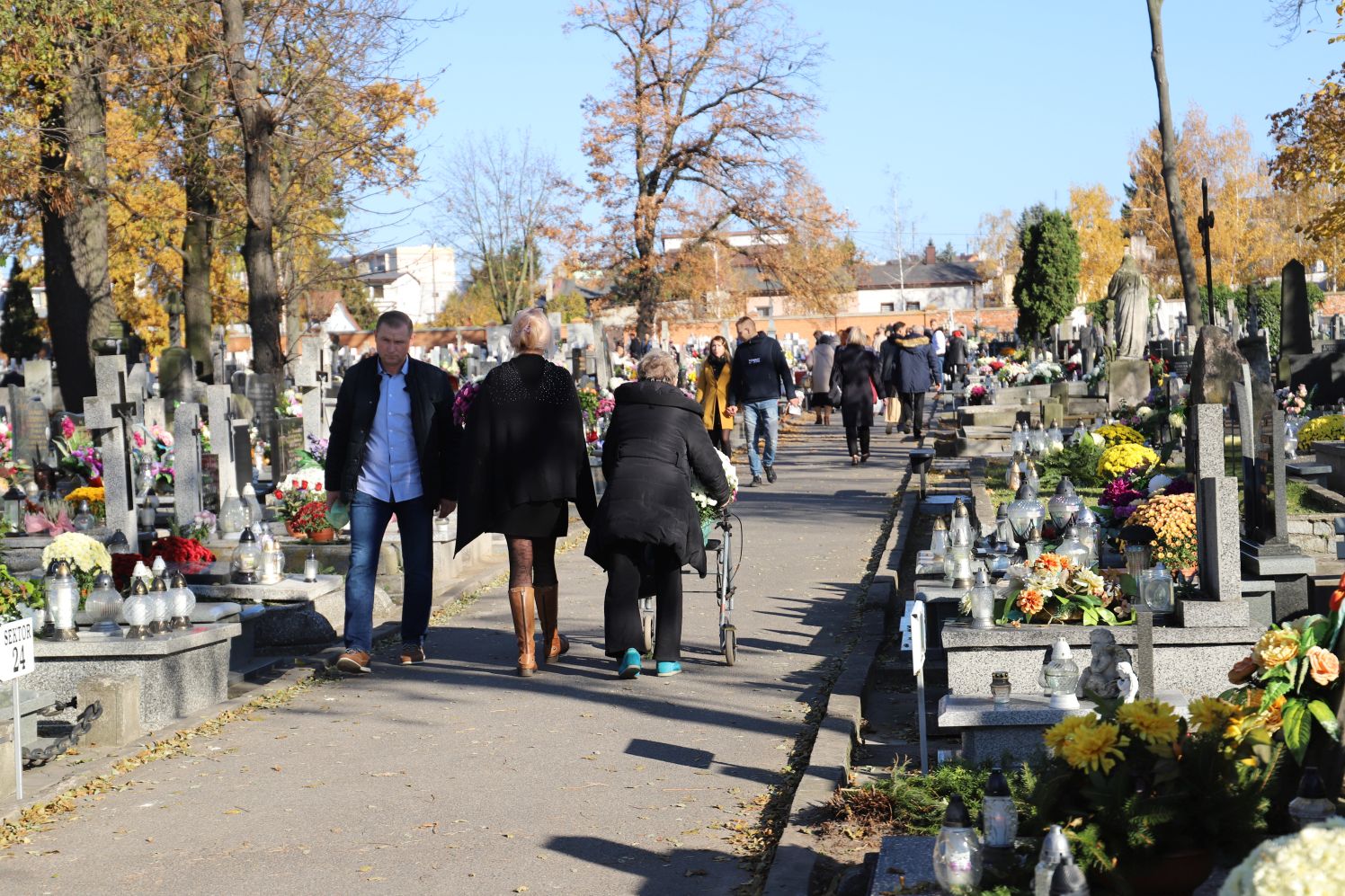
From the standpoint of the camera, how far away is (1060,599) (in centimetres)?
739

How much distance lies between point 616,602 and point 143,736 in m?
2.39

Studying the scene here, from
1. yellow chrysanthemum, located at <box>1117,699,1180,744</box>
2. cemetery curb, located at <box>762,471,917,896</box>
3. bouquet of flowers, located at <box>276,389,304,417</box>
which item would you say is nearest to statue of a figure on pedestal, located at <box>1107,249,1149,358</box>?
bouquet of flowers, located at <box>276,389,304,417</box>

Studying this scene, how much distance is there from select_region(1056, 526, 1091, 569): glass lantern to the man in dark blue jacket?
993 centimetres

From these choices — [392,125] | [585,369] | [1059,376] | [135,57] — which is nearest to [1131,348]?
[1059,376]

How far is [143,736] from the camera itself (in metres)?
7.65

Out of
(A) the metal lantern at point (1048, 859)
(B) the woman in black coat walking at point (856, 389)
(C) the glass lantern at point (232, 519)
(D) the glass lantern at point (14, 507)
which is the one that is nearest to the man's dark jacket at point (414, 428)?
(C) the glass lantern at point (232, 519)

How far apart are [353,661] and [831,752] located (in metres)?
3.15

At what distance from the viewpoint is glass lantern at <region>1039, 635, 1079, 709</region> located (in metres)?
6.40

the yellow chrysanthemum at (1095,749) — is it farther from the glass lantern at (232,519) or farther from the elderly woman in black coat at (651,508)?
the glass lantern at (232,519)

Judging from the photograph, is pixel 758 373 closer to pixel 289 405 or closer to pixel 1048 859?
pixel 289 405

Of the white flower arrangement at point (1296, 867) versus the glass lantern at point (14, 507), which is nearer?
the white flower arrangement at point (1296, 867)

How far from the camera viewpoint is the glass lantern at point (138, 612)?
317 inches

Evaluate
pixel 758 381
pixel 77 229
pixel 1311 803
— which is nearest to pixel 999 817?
pixel 1311 803

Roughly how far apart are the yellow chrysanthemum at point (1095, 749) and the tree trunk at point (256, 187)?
63.4 ft
